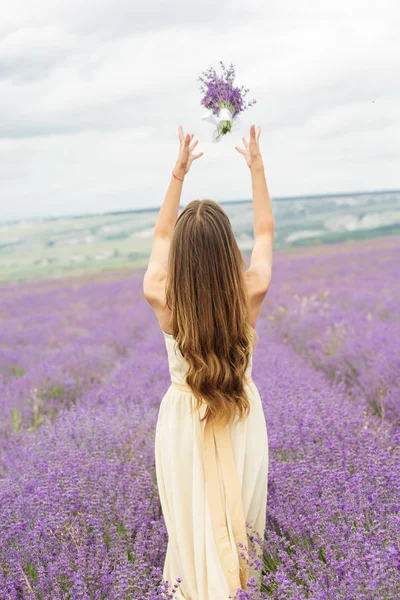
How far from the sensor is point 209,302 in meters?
2.02

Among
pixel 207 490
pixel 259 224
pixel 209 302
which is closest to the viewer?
pixel 209 302

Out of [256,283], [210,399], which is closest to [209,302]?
[256,283]

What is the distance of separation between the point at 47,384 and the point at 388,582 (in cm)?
441

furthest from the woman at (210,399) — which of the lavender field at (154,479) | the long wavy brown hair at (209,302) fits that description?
the lavender field at (154,479)

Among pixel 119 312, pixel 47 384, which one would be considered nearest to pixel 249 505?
pixel 47 384

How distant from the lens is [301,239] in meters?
33.0

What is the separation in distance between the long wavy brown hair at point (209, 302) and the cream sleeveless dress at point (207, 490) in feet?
0.38

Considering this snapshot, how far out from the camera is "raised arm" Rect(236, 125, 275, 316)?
216cm

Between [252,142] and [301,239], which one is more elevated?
[252,142]

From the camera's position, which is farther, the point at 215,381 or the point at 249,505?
the point at 249,505

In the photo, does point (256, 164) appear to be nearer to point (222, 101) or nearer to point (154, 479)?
point (222, 101)

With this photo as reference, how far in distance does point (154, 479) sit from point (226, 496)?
32.6 inches

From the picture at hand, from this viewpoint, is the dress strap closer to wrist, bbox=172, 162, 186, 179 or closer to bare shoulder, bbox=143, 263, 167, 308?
bare shoulder, bbox=143, 263, 167, 308

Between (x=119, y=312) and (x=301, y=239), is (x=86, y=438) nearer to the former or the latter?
(x=119, y=312)
